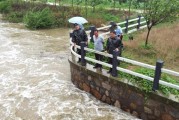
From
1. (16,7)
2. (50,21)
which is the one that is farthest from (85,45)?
(16,7)

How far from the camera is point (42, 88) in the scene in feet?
38.0

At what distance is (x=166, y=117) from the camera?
26.1 ft

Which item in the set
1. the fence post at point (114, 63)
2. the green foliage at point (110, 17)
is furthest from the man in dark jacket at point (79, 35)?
the green foliage at point (110, 17)

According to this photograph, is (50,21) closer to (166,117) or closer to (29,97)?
(29,97)

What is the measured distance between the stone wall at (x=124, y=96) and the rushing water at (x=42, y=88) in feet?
0.88

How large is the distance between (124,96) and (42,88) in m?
3.96

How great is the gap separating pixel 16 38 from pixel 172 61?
1268 centimetres

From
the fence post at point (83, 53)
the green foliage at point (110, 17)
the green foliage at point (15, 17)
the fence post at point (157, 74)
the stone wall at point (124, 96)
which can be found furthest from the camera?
the green foliage at point (15, 17)

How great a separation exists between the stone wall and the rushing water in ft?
0.88

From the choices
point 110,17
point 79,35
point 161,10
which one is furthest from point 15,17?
point 79,35

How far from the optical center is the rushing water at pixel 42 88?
Answer: 949cm

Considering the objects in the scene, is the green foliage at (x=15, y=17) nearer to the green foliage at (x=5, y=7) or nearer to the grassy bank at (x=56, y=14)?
the grassy bank at (x=56, y=14)

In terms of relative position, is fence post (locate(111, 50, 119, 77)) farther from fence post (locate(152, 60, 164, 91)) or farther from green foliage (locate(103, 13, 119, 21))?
green foliage (locate(103, 13, 119, 21))

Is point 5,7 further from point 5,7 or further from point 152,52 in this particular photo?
point 152,52
